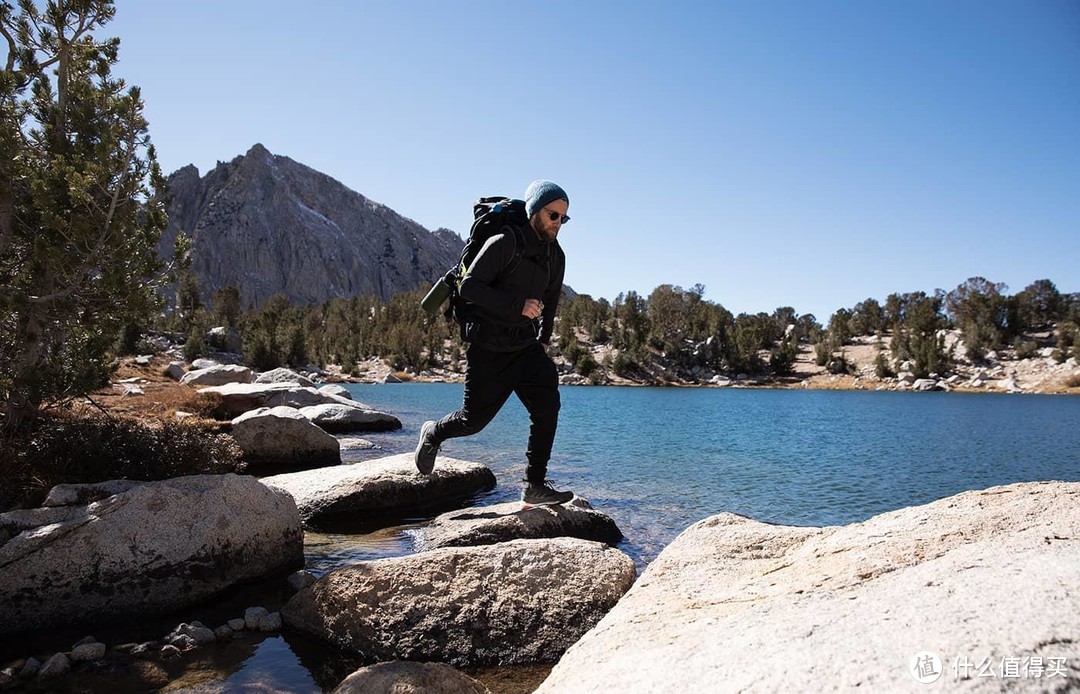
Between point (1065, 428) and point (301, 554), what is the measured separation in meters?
45.2

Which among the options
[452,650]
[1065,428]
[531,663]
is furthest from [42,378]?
[1065,428]

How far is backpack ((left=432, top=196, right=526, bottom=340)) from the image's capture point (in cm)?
688

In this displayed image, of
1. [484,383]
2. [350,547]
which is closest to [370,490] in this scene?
[350,547]

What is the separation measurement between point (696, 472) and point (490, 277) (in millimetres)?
12470

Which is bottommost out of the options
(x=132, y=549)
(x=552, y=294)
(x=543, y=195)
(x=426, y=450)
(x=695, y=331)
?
(x=132, y=549)

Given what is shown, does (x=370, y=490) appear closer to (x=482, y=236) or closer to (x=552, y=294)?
(x=552, y=294)

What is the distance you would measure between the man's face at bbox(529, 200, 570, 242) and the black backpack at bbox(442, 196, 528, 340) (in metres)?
0.17

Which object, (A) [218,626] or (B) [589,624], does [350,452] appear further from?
(B) [589,624]

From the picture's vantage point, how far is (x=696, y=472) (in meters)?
17.3

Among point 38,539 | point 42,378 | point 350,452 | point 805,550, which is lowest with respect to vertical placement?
point 350,452

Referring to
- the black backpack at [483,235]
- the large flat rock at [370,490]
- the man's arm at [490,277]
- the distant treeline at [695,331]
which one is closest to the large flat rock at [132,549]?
the large flat rock at [370,490]

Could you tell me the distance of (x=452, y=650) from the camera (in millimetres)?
5199

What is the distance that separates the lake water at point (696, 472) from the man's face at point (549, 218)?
14.8ft

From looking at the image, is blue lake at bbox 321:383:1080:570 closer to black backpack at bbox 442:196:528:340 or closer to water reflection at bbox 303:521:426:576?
water reflection at bbox 303:521:426:576
